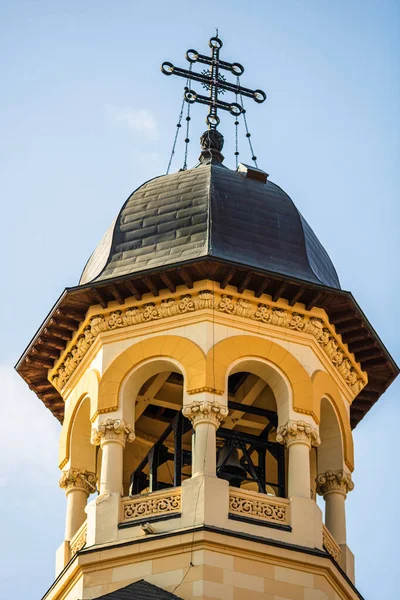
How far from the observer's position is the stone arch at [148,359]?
27.0 meters

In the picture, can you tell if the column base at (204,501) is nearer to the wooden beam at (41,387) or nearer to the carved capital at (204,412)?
the carved capital at (204,412)

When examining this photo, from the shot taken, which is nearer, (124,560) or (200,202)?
(124,560)

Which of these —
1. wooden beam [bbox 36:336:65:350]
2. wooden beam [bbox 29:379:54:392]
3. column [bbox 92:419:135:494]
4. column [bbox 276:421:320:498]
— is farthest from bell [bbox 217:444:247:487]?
wooden beam [bbox 29:379:54:392]

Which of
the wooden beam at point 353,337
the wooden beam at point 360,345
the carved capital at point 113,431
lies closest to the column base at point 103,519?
the carved capital at point 113,431

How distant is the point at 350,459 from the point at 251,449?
1613 millimetres

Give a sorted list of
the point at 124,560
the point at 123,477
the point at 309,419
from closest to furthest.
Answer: the point at 124,560 < the point at 309,419 < the point at 123,477

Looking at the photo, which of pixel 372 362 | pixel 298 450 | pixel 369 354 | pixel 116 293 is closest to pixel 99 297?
pixel 116 293

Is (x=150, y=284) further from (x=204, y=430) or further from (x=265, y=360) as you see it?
(x=204, y=430)

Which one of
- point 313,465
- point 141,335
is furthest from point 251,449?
point 141,335

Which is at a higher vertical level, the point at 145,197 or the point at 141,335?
the point at 145,197

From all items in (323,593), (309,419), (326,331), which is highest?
(326,331)

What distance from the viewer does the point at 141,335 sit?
90.8ft

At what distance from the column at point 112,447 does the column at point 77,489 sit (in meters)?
1.35

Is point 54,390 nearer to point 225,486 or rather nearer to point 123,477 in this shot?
point 123,477
